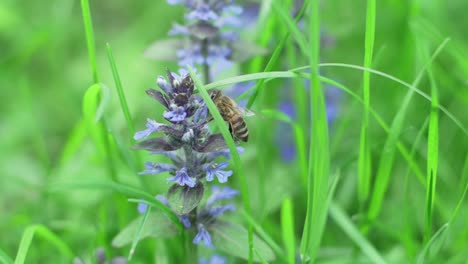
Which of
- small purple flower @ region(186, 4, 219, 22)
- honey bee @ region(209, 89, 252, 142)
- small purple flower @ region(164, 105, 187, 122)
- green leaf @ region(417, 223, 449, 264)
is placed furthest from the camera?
small purple flower @ region(186, 4, 219, 22)

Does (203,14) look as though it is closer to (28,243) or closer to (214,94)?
(214,94)

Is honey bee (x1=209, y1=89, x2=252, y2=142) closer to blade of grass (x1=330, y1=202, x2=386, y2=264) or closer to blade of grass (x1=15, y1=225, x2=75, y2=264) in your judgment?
blade of grass (x1=330, y1=202, x2=386, y2=264)

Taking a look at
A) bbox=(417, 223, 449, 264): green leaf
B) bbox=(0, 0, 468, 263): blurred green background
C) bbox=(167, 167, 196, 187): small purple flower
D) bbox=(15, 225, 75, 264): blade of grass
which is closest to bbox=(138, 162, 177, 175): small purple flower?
bbox=(167, 167, 196, 187): small purple flower

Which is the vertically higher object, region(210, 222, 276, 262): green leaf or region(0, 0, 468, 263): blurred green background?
region(0, 0, 468, 263): blurred green background

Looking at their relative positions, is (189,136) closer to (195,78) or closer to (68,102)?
(195,78)

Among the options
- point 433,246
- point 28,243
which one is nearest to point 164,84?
point 28,243

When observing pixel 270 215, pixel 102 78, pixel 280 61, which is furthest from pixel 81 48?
pixel 270 215
